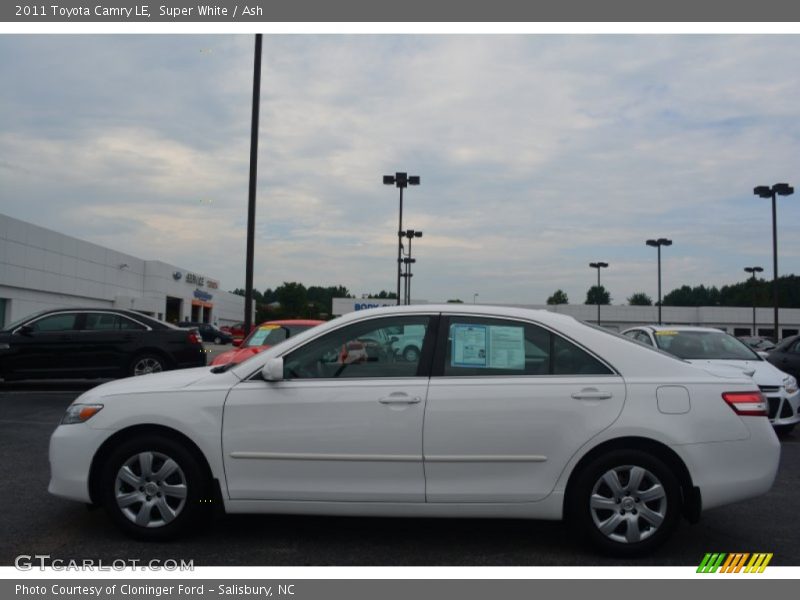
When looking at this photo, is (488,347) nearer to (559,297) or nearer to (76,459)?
(76,459)

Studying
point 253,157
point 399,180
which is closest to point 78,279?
point 399,180

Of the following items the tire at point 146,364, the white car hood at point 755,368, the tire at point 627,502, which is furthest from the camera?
the tire at point 146,364

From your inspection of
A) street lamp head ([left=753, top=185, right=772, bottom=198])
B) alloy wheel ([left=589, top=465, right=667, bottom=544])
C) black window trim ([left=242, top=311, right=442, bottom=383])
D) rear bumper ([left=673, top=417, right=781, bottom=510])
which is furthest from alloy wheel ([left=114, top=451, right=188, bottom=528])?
street lamp head ([left=753, top=185, right=772, bottom=198])

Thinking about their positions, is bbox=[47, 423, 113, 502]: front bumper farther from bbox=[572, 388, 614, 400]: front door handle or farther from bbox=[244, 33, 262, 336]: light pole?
bbox=[244, 33, 262, 336]: light pole

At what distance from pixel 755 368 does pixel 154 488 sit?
8.17m

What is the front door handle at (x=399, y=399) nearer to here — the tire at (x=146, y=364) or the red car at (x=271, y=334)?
the red car at (x=271, y=334)

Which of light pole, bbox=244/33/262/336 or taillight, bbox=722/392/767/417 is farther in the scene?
light pole, bbox=244/33/262/336

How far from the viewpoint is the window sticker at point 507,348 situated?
A: 4.72 meters

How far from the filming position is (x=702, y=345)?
10.8 meters

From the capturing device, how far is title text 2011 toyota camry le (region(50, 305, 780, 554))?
4465mm

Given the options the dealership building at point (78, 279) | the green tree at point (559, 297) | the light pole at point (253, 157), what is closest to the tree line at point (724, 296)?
the green tree at point (559, 297)

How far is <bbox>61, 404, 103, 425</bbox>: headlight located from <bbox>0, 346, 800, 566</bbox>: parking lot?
2.51 ft

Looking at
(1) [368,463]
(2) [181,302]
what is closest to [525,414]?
(1) [368,463]

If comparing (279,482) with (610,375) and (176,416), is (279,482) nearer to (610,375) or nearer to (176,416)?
(176,416)
